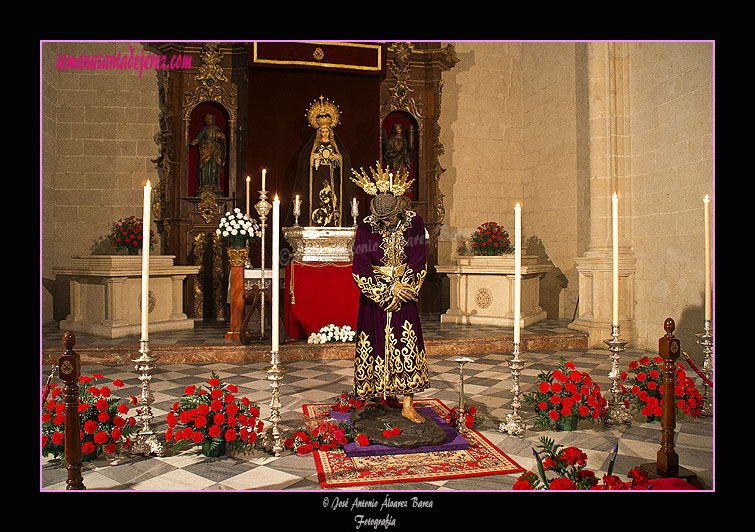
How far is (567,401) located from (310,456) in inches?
77.2

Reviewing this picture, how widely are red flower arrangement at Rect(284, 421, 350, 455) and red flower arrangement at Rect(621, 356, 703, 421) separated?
7.98 ft

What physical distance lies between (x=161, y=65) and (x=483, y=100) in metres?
6.47

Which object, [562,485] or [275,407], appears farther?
[275,407]

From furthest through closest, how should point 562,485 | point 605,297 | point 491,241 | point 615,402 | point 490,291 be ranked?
1. point 491,241
2. point 490,291
3. point 605,297
4. point 615,402
5. point 562,485

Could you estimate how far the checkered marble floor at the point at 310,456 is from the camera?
3.34 meters

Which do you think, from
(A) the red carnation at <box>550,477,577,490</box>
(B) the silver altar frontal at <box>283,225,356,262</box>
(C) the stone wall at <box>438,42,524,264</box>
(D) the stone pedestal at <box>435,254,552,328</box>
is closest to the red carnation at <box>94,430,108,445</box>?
(A) the red carnation at <box>550,477,577,490</box>

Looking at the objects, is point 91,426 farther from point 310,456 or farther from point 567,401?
point 567,401

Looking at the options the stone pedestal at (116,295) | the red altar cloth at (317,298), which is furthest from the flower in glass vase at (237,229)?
the stone pedestal at (116,295)

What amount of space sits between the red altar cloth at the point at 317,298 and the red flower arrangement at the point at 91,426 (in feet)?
12.5

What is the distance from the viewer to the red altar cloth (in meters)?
7.70

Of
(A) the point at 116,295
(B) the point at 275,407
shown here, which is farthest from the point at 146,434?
(A) the point at 116,295

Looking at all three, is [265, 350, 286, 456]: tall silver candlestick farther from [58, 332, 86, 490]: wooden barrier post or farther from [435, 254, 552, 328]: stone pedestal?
[435, 254, 552, 328]: stone pedestal

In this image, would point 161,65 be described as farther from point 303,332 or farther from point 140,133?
point 303,332

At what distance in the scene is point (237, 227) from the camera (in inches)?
294
